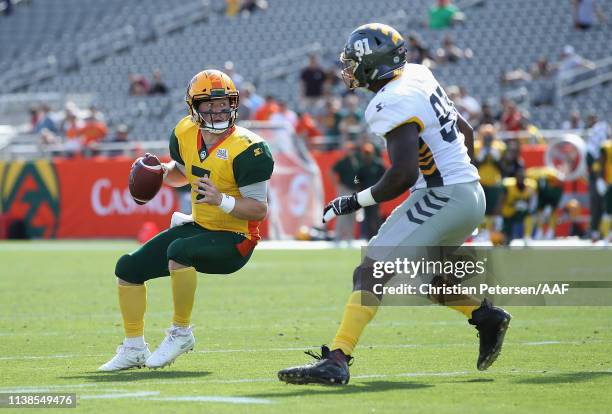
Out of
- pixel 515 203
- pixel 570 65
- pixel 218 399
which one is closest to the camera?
pixel 218 399

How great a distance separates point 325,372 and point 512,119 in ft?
49.1

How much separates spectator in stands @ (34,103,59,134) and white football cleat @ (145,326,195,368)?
63.1ft

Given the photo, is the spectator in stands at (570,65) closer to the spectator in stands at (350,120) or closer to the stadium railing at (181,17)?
the spectator in stands at (350,120)

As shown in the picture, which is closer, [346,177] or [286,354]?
[286,354]

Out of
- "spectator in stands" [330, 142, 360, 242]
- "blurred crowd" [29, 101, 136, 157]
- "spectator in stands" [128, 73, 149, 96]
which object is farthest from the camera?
"spectator in stands" [128, 73, 149, 96]

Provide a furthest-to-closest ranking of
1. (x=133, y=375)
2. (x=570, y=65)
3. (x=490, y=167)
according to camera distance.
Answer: (x=570, y=65)
(x=490, y=167)
(x=133, y=375)

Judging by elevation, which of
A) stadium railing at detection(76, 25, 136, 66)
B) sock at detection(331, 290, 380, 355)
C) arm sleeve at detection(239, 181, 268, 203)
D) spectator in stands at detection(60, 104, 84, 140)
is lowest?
sock at detection(331, 290, 380, 355)

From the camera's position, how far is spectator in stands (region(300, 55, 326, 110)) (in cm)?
2384

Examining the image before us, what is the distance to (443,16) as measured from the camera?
81.7 ft

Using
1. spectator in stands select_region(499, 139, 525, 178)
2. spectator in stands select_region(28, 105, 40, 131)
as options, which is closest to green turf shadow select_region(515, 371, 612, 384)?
spectator in stands select_region(499, 139, 525, 178)

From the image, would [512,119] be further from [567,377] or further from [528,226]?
[567,377]

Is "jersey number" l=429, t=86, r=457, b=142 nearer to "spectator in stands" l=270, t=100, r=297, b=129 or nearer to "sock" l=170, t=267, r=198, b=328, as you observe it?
"sock" l=170, t=267, r=198, b=328

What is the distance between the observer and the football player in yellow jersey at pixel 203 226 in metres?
7.14

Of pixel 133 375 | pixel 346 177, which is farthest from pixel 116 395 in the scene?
pixel 346 177
